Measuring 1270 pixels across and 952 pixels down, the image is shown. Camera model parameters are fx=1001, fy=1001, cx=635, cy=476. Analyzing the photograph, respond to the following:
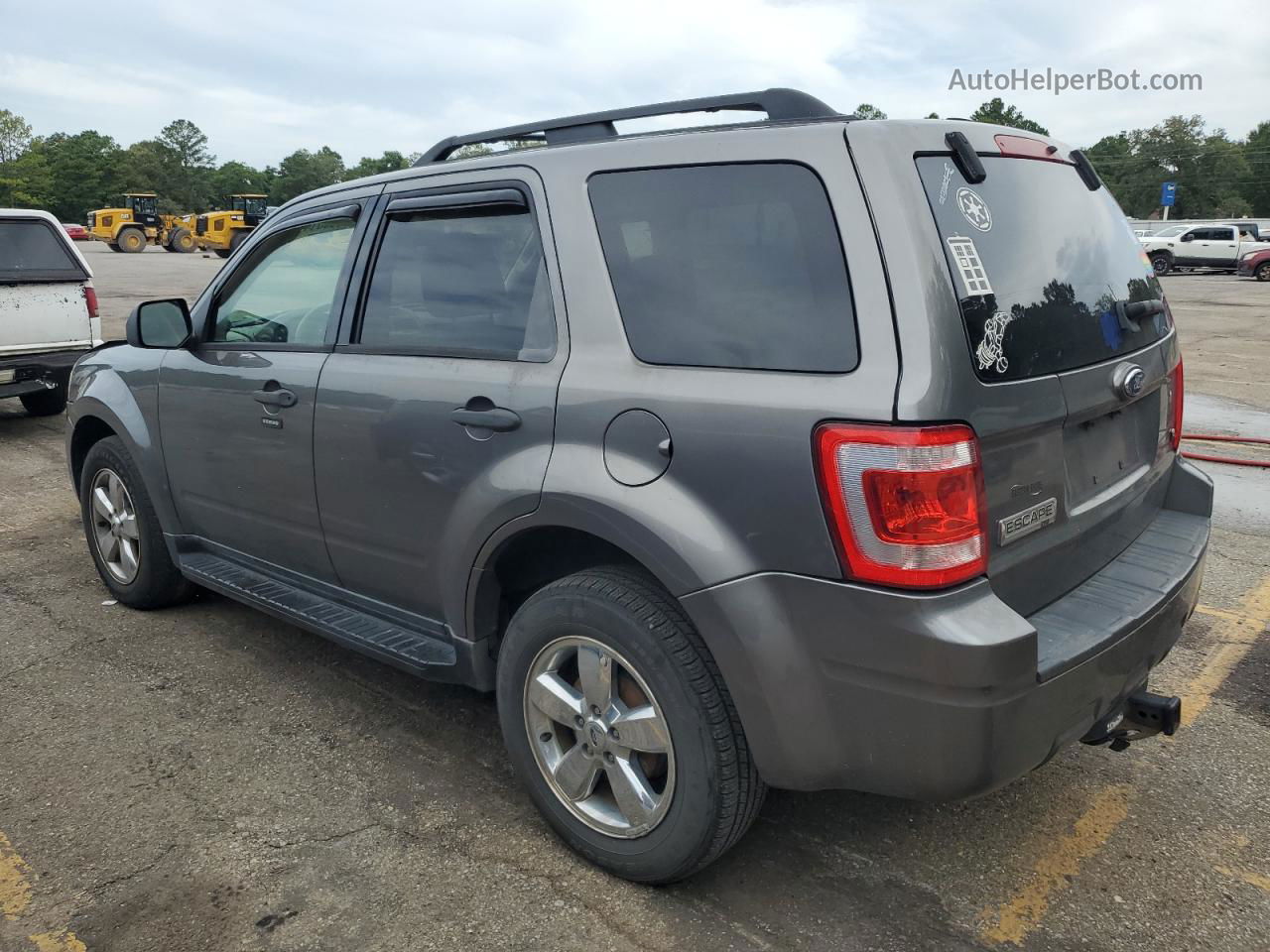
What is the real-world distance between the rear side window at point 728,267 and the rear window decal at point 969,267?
9.9 inches

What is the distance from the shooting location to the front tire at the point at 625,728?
233 centimetres

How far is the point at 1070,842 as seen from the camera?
109 inches

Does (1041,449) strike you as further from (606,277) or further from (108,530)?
(108,530)

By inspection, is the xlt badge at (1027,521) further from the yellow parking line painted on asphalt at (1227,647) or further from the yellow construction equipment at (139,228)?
the yellow construction equipment at (139,228)

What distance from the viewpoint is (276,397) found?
341 centimetres

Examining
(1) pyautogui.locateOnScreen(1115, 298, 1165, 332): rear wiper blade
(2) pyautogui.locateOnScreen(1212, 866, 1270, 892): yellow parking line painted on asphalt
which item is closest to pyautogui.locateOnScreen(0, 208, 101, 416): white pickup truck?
(1) pyautogui.locateOnScreen(1115, 298, 1165, 332): rear wiper blade

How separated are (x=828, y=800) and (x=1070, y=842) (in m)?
0.67

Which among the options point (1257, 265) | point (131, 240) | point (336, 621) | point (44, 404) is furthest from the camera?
point (131, 240)

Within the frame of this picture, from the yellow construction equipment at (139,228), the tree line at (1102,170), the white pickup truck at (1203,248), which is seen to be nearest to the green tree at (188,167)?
the tree line at (1102,170)

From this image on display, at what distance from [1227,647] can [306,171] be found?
471ft

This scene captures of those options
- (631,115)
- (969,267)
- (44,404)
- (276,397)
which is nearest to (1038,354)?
(969,267)

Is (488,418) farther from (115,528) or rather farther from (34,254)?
(34,254)

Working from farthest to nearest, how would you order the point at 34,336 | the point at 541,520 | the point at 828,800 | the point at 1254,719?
the point at 34,336 → the point at 1254,719 → the point at 828,800 → the point at 541,520

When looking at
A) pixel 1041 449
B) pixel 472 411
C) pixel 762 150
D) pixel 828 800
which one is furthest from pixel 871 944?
pixel 762 150
